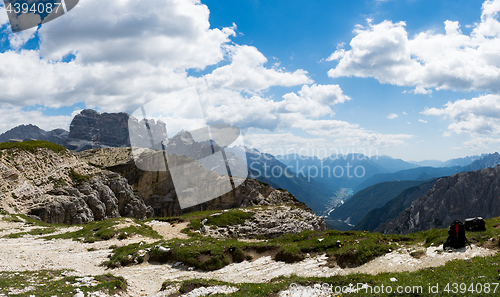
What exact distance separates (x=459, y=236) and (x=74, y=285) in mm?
25574

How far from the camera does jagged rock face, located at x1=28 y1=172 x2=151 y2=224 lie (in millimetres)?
53312

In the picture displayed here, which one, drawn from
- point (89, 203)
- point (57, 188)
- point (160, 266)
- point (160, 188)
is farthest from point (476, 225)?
point (160, 188)

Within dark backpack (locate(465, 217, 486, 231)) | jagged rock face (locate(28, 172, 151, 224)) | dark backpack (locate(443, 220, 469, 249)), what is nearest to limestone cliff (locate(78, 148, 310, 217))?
jagged rock face (locate(28, 172, 151, 224))

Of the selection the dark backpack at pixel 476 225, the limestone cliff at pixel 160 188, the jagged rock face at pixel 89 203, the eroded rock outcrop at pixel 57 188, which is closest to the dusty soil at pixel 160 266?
the dark backpack at pixel 476 225

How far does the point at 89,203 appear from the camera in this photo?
63562mm

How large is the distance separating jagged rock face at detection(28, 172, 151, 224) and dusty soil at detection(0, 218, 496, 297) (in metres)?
25.6

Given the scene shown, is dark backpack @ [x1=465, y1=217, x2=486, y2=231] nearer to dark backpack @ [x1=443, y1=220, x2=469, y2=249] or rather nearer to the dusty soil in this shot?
dark backpack @ [x1=443, y1=220, x2=469, y2=249]

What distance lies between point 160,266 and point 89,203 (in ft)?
167

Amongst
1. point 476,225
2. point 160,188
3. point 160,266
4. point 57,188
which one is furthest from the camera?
point 160,188

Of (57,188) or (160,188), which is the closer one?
(57,188)

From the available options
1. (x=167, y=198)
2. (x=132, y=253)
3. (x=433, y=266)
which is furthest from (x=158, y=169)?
(x=433, y=266)

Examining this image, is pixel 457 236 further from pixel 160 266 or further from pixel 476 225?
pixel 160 266

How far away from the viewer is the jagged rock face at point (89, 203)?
175 ft

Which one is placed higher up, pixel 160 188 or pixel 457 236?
pixel 457 236
